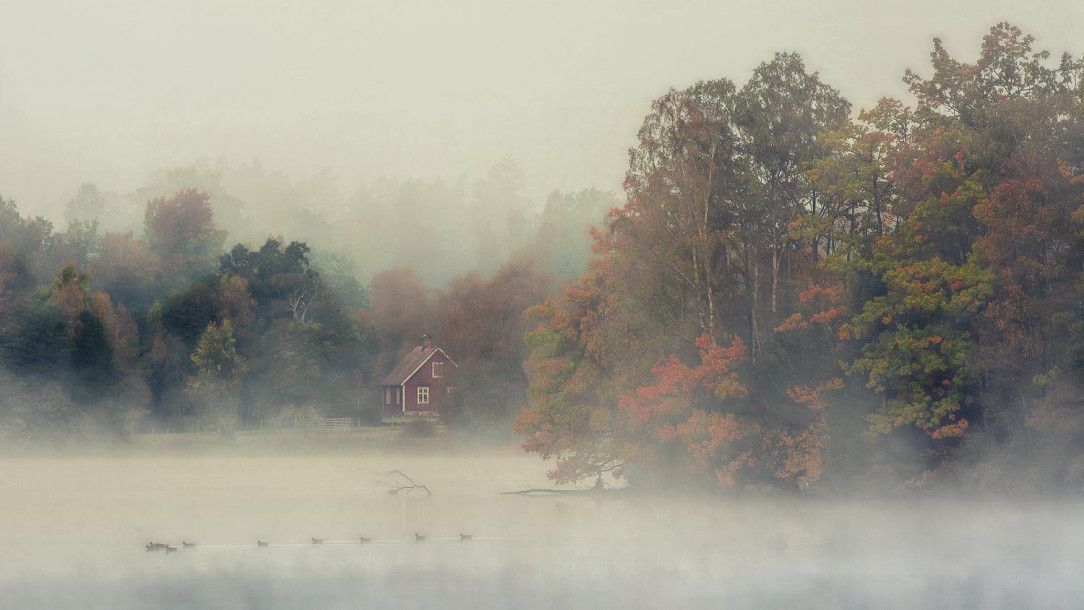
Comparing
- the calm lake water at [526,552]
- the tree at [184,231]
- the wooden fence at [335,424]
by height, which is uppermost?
the tree at [184,231]

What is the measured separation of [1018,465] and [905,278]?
624 cm

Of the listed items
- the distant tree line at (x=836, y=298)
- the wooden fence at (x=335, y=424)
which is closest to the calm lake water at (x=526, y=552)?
the distant tree line at (x=836, y=298)

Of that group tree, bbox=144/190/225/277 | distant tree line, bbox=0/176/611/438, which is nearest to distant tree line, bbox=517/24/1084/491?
distant tree line, bbox=0/176/611/438

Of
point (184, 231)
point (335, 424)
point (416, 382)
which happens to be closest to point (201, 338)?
point (335, 424)

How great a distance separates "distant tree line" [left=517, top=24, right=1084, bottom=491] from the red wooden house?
50.8m

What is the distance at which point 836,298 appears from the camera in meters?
48.4

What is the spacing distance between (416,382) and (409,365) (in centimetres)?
147

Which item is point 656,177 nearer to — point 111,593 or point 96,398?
point 111,593

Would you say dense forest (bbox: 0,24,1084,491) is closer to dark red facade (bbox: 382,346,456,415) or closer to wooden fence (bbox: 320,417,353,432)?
wooden fence (bbox: 320,417,353,432)

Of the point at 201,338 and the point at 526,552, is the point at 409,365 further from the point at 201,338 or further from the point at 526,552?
the point at 526,552

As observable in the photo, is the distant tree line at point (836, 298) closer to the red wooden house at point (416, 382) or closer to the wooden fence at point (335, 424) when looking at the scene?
the wooden fence at point (335, 424)

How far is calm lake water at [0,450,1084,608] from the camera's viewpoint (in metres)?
28.6

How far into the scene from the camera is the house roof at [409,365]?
337 feet

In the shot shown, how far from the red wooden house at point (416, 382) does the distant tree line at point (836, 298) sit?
50.8 meters
